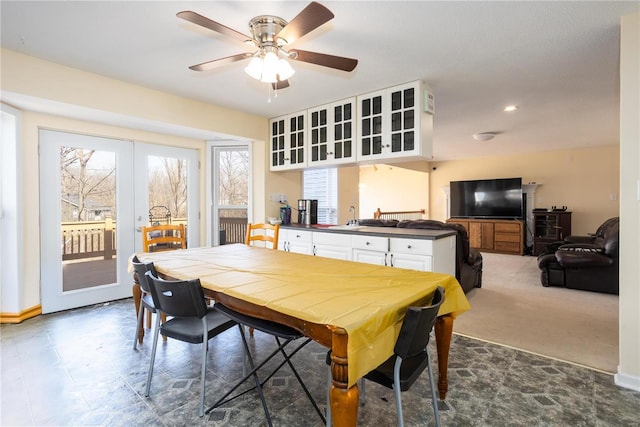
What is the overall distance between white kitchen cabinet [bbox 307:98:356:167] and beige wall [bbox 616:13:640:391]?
2254 mm

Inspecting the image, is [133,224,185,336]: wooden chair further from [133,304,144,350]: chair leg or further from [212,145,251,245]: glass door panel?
[212,145,251,245]: glass door panel

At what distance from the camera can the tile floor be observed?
1.74 m

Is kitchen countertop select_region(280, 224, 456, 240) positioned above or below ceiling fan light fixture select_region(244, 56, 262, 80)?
below

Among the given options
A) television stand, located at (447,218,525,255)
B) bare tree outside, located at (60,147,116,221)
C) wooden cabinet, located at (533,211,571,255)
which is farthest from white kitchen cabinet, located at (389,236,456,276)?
wooden cabinet, located at (533,211,571,255)

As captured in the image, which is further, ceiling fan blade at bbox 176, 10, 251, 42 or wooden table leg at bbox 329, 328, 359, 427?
ceiling fan blade at bbox 176, 10, 251, 42

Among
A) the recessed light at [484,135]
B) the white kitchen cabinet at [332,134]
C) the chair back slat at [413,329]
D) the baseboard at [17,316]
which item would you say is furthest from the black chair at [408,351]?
the recessed light at [484,135]

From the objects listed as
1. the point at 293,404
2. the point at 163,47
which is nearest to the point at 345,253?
the point at 293,404

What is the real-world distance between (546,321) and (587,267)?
1.61 metres

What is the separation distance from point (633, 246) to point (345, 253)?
2352 millimetres

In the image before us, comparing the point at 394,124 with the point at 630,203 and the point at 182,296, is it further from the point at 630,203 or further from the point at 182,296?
the point at 182,296

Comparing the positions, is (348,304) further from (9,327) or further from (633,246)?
(9,327)

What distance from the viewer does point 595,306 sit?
359 cm

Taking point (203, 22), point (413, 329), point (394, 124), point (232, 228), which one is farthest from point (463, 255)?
point (203, 22)

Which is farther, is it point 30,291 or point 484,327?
point 30,291
